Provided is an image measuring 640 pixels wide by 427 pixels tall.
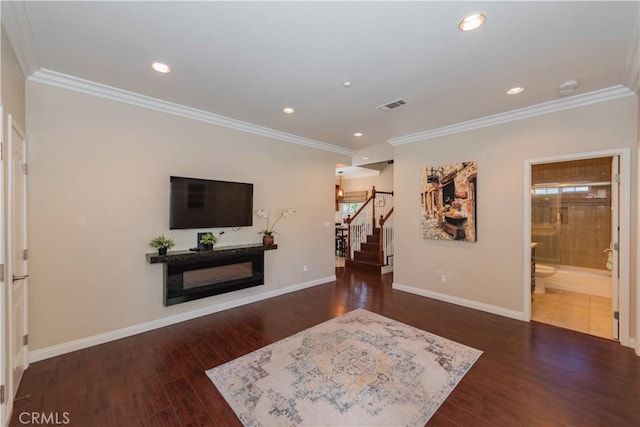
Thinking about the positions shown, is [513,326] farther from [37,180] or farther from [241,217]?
[37,180]

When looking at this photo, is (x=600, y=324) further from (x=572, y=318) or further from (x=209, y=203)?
(x=209, y=203)

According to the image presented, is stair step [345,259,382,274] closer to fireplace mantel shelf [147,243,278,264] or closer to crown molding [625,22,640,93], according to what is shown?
fireplace mantel shelf [147,243,278,264]

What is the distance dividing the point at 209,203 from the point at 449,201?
3824 mm

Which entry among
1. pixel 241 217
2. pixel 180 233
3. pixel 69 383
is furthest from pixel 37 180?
pixel 241 217

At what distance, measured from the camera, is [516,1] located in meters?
1.76

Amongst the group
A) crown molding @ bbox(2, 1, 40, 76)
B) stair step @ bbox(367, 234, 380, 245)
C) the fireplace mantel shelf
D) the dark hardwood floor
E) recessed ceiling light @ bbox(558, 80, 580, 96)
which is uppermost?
recessed ceiling light @ bbox(558, 80, 580, 96)

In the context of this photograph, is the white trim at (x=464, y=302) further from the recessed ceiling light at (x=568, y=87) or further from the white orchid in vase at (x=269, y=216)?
the recessed ceiling light at (x=568, y=87)

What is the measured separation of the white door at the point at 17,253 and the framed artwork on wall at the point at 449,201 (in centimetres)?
504

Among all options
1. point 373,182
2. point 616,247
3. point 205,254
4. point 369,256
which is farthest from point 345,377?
point 373,182

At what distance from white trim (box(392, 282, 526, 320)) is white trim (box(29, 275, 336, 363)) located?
7.11ft

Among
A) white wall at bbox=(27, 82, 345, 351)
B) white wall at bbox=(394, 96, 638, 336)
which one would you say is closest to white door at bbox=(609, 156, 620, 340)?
white wall at bbox=(394, 96, 638, 336)

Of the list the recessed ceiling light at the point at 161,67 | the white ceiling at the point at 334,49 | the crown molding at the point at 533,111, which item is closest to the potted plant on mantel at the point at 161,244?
the white ceiling at the point at 334,49

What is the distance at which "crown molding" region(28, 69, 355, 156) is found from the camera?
2.71m

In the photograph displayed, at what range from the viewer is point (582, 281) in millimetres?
4891
